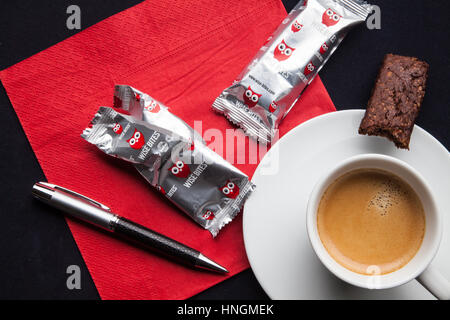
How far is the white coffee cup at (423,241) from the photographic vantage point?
0.79 metres

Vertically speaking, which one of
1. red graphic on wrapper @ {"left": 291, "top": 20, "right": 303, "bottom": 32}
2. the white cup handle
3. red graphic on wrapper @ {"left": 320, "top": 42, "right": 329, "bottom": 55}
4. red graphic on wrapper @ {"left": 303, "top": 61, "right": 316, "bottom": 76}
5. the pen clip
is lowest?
the pen clip

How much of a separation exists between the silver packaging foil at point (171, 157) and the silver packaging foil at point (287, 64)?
0.14m

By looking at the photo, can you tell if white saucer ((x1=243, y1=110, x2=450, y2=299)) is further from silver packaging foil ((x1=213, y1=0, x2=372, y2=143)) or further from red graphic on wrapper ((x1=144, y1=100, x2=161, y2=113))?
red graphic on wrapper ((x1=144, y1=100, x2=161, y2=113))

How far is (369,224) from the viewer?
2.93 ft

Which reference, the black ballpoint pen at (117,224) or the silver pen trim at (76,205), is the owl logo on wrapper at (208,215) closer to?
the black ballpoint pen at (117,224)

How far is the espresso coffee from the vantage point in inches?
34.9

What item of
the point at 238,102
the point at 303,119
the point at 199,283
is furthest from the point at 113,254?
the point at 303,119

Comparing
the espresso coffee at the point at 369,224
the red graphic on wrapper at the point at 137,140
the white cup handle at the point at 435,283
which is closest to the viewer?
the white cup handle at the point at 435,283

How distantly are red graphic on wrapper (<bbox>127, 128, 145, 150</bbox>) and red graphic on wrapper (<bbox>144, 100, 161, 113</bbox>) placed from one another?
0.07 metres

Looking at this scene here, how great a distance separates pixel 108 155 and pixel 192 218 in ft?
0.92

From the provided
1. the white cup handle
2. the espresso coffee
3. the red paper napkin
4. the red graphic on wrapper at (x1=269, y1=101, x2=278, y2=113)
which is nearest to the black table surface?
the red paper napkin

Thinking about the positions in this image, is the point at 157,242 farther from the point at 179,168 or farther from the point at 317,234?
the point at 317,234

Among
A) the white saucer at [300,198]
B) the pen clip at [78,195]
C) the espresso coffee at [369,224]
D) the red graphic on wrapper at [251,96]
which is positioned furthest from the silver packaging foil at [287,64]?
the pen clip at [78,195]

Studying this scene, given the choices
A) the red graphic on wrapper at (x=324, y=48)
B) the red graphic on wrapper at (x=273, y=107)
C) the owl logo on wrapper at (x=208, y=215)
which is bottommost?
the owl logo on wrapper at (x=208, y=215)
